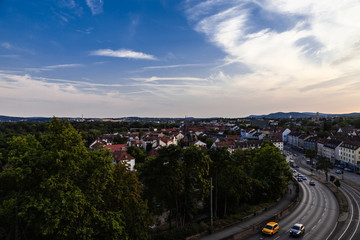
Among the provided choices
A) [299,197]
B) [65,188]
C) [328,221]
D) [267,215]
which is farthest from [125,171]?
[299,197]

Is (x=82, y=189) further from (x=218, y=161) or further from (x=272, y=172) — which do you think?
(x=272, y=172)

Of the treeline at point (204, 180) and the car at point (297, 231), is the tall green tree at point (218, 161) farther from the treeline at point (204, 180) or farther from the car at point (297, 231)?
the car at point (297, 231)

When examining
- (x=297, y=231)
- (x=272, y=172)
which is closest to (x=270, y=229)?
(x=297, y=231)

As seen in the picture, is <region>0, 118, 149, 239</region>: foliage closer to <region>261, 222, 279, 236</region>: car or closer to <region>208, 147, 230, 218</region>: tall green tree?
<region>208, 147, 230, 218</region>: tall green tree

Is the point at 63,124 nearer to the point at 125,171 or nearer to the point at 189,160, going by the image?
the point at 125,171

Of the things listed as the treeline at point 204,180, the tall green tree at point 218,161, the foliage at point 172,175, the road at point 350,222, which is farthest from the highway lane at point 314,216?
the foliage at point 172,175
